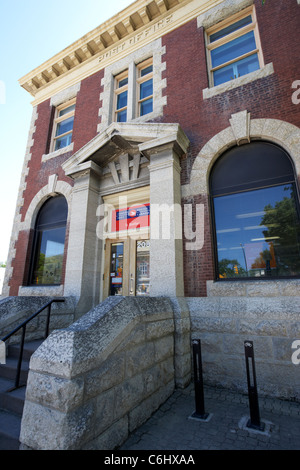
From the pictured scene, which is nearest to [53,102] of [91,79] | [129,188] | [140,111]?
[91,79]

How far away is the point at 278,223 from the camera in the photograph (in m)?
4.89

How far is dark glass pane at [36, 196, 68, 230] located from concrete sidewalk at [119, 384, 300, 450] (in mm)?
6144

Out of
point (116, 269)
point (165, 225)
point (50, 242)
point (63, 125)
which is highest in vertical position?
point (63, 125)

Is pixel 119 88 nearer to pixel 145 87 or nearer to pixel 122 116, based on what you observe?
pixel 145 87

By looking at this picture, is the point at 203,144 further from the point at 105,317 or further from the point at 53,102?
the point at 53,102

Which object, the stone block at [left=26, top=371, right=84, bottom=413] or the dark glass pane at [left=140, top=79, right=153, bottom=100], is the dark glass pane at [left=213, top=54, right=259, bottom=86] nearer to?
the dark glass pane at [left=140, top=79, right=153, bottom=100]

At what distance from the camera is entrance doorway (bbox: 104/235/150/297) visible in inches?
247

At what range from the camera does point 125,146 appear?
6.47m

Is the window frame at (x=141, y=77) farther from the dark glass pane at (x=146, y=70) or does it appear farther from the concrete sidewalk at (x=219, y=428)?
the concrete sidewalk at (x=219, y=428)

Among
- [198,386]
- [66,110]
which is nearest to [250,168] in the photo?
[198,386]

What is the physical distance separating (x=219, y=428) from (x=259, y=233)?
3426 millimetres

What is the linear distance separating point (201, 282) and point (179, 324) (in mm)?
1069

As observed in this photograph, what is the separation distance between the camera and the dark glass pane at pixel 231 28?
6.54 meters

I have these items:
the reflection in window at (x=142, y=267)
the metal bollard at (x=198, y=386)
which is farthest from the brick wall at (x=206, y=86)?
the metal bollard at (x=198, y=386)
